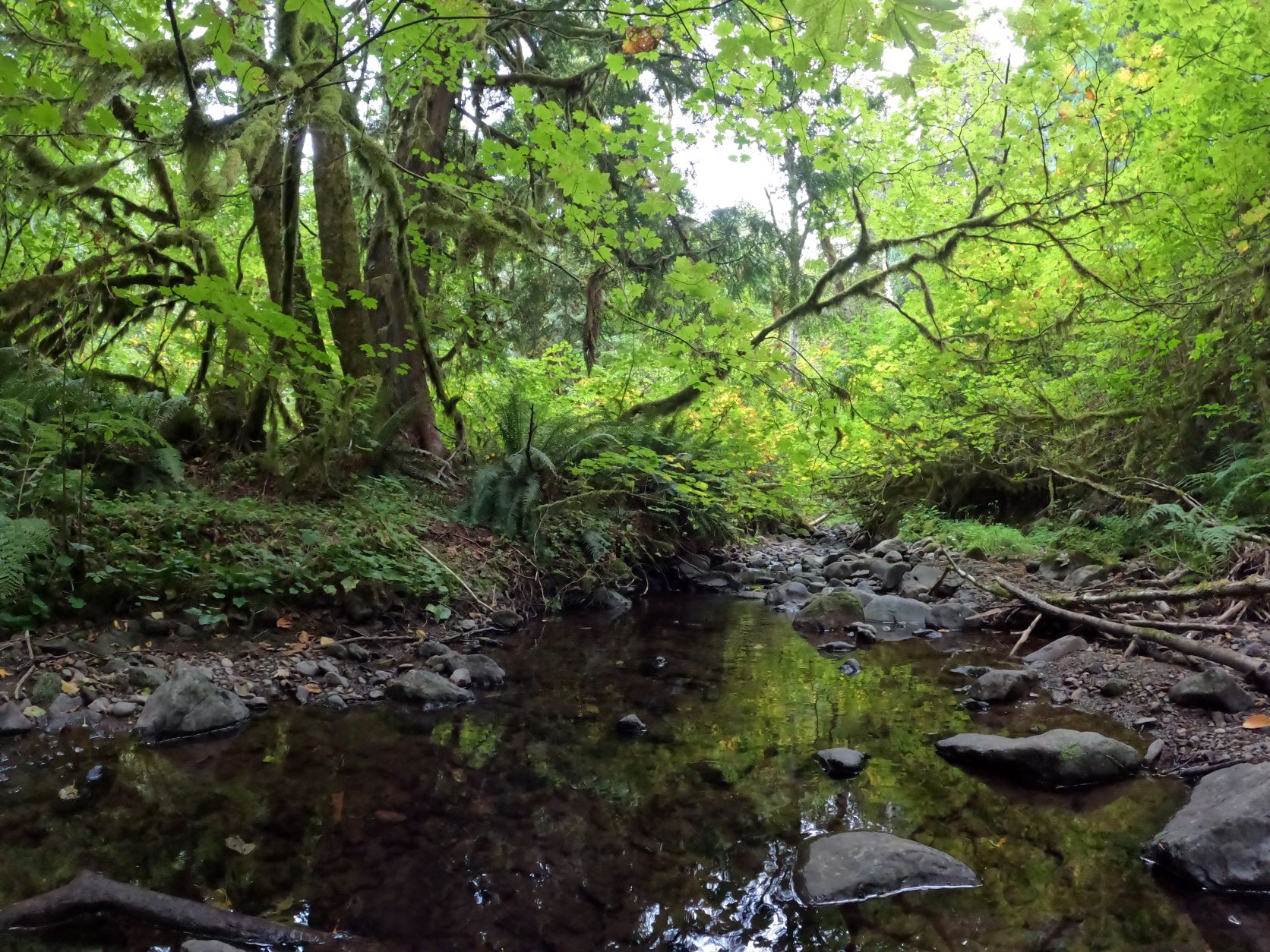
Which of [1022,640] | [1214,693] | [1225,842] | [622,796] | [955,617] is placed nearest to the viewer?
[1225,842]

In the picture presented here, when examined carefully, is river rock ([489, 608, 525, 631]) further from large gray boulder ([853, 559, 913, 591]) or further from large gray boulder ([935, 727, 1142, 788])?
large gray boulder ([853, 559, 913, 591])

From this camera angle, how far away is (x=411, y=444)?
746cm

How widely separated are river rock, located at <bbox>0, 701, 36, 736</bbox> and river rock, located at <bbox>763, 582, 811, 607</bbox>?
6.24m

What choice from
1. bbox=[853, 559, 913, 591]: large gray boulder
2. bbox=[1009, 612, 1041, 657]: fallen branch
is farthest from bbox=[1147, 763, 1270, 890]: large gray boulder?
bbox=[853, 559, 913, 591]: large gray boulder

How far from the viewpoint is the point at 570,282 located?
8.83m

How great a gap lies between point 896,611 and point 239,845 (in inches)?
233

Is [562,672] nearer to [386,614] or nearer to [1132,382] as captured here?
[386,614]

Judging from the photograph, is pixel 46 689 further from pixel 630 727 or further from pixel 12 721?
pixel 630 727

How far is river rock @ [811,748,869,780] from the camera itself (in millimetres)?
3328

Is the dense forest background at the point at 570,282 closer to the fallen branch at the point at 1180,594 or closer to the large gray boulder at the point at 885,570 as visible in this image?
the fallen branch at the point at 1180,594

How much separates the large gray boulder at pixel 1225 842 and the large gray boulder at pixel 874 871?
70 cm

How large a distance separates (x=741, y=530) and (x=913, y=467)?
103 inches

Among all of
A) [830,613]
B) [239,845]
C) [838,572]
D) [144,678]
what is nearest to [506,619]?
[144,678]

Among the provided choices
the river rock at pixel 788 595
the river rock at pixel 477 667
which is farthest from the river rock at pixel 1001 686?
the river rock at pixel 788 595
